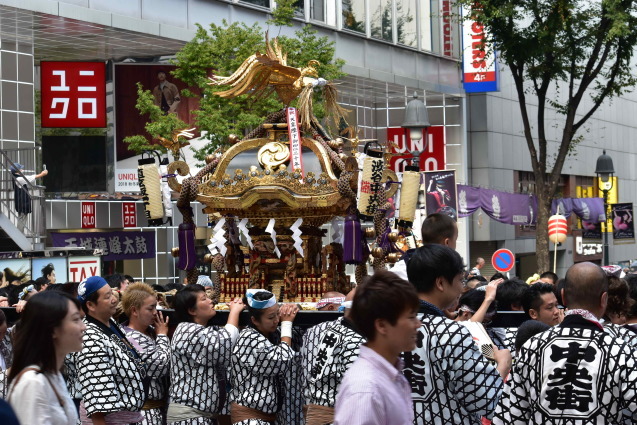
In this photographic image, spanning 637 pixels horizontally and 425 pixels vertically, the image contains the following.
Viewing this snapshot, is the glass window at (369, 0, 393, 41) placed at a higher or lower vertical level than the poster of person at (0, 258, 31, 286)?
higher

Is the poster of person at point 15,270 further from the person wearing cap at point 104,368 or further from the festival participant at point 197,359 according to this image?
the person wearing cap at point 104,368

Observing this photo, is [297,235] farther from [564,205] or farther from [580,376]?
[564,205]

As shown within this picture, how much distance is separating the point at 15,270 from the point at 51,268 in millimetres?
552

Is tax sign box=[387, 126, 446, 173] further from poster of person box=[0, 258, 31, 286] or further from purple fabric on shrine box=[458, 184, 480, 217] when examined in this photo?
poster of person box=[0, 258, 31, 286]

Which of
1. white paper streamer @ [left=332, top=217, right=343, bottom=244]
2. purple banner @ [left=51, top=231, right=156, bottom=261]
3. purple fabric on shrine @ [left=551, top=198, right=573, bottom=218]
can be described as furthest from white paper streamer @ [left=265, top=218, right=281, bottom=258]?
purple fabric on shrine @ [left=551, top=198, right=573, bottom=218]

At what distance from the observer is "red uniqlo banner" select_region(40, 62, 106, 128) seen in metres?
26.7

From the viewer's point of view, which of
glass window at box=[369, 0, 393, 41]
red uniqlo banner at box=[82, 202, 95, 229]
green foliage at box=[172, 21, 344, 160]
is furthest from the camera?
glass window at box=[369, 0, 393, 41]

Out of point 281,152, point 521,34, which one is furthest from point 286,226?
point 521,34

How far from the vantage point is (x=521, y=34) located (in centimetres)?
2844

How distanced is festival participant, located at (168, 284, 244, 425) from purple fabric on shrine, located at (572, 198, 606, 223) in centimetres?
3016

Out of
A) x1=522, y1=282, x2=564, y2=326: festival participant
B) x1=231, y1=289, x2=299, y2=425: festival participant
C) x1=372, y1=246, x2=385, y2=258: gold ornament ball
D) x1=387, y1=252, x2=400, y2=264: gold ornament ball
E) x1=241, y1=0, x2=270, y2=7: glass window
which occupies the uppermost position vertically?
x1=241, y1=0, x2=270, y2=7: glass window

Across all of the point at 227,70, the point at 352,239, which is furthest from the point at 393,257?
the point at 227,70

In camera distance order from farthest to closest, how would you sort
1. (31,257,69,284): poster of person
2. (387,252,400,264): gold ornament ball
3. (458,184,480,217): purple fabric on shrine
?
(458,184,480,217): purple fabric on shrine < (31,257,69,284): poster of person < (387,252,400,264): gold ornament ball

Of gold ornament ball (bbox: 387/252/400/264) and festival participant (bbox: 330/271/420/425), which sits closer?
festival participant (bbox: 330/271/420/425)
